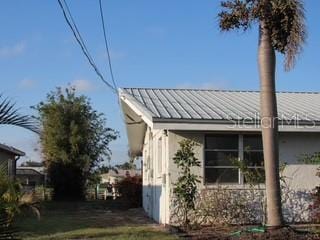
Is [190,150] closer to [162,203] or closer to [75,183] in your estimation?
[162,203]

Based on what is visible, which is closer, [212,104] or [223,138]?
[223,138]

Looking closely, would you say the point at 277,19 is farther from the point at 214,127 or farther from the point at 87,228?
the point at 87,228

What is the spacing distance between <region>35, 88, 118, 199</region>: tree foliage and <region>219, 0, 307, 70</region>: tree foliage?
21342 mm

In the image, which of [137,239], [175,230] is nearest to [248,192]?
[175,230]

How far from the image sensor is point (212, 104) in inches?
669

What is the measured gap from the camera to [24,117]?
20.0 feet

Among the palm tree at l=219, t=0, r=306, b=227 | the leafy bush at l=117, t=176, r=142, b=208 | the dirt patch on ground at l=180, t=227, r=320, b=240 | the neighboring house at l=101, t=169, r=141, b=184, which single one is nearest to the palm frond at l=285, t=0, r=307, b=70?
the palm tree at l=219, t=0, r=306, b=227

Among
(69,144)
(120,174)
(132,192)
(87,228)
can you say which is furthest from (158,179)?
(120,174)

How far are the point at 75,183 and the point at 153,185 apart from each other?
47.2 feet

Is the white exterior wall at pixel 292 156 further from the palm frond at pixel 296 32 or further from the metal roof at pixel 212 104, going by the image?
the palm frond at pixel 296 32

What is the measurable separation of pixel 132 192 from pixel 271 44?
578 inches

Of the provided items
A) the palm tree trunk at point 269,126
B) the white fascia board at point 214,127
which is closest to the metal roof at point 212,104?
the white fascia board at point 214,127

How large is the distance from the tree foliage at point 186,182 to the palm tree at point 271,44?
3250 millimetres

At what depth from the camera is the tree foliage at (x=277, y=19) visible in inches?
447
